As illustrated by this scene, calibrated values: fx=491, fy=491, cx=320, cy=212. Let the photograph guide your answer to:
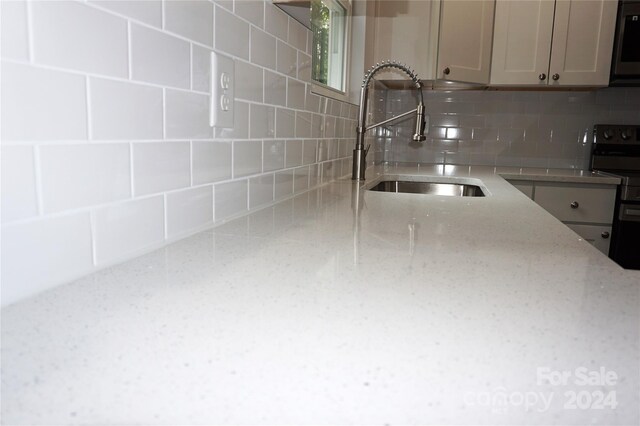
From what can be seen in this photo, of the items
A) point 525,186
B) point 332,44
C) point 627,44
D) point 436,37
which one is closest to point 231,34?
point 332,44

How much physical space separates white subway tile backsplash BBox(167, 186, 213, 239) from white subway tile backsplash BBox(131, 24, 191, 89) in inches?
7.2

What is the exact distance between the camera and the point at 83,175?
0.60 m

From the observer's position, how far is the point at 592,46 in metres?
2.60

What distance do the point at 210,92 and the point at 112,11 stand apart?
283 mm

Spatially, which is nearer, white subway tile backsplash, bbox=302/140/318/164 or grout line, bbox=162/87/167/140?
grout line, bbox=162/87/167/140

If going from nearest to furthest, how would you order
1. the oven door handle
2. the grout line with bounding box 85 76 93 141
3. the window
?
the grout line with bounding box 85 76 93 141 < the window < the oven door handle

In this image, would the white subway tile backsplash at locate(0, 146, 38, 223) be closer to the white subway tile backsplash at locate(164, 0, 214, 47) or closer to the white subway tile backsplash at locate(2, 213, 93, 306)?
the white subway tile backsplash at locate(2, 213, 93, 306)

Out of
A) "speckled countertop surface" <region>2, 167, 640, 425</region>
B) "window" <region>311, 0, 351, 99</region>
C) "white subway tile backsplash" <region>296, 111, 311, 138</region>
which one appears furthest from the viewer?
"window" <region>311, 0, 351, 99</region>

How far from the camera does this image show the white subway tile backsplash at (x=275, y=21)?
115 cm

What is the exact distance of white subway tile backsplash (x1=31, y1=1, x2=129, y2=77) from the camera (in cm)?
53

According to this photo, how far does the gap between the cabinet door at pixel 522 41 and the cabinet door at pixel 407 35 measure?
387mm

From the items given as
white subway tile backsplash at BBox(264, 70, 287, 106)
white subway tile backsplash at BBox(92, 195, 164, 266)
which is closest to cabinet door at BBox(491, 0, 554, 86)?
white subway tile backsplash at BBox(264, 70, 287, 106)

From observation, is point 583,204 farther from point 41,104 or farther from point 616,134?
point 41,104

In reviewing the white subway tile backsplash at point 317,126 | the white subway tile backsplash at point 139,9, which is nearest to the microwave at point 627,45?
the white subway tile backsplash at point 317,126
